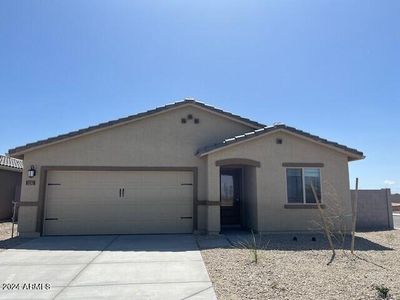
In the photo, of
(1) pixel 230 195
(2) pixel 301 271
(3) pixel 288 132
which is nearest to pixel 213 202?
(1) pixel 230 195

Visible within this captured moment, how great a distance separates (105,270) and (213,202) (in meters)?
5.84

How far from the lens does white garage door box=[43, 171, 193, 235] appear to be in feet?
42.3

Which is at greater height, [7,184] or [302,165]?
[302,165]

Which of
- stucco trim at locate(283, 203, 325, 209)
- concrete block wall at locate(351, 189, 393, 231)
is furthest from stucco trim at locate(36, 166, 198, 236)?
concrete block wall at locate(351, 189, 393, 231)

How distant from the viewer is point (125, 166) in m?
13.2

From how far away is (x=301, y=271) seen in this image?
714 centimetres

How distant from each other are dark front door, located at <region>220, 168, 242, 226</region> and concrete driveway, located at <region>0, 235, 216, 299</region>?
3.82 m

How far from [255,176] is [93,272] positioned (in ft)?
23.9

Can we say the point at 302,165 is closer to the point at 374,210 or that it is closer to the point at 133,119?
the point at 374,210

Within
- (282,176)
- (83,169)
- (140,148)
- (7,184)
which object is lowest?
(7,184)

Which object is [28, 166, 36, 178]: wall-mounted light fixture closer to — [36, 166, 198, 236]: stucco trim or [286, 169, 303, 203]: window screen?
[36, 166, 198, 236]: stucco trim

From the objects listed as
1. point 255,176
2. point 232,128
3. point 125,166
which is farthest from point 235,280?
point 232,128

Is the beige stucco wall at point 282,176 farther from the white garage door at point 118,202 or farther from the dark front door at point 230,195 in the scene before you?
the dark front door at point 230,195

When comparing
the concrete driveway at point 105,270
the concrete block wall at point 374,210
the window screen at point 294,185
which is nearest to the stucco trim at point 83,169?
the concrete driveway at point 105,270
